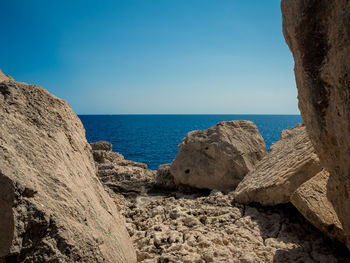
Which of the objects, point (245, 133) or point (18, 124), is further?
point (245, 133)

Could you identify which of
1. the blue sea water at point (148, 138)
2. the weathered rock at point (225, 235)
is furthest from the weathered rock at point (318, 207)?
the blue sea water at point (148, 138)

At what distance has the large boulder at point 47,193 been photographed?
164 centimetres

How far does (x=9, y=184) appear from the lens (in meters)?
1.61

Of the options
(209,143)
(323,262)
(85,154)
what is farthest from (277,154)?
(85,154)

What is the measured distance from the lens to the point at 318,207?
3.00 meters

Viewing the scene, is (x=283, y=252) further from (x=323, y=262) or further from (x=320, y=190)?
(x=320, y=190)

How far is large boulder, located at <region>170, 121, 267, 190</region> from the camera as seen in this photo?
5488 millimetres

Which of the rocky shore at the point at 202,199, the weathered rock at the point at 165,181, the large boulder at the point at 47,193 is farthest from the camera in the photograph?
the weathered rock at the point at 165,181

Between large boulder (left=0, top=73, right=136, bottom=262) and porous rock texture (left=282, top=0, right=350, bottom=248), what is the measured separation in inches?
85.3

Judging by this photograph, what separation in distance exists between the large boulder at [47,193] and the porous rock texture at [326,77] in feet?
7.11

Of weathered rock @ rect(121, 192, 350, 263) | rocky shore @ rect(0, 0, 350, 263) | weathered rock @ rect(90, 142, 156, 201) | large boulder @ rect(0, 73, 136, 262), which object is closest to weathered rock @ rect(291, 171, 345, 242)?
rocky shore @ rect(0, 0, 350, 263)

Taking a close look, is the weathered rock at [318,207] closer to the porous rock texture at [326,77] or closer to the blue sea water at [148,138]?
the porous rock texture at [326,77]

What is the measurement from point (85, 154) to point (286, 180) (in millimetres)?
3030

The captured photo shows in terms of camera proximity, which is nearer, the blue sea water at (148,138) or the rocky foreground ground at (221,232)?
the rocky foreground ground at (221,232)
